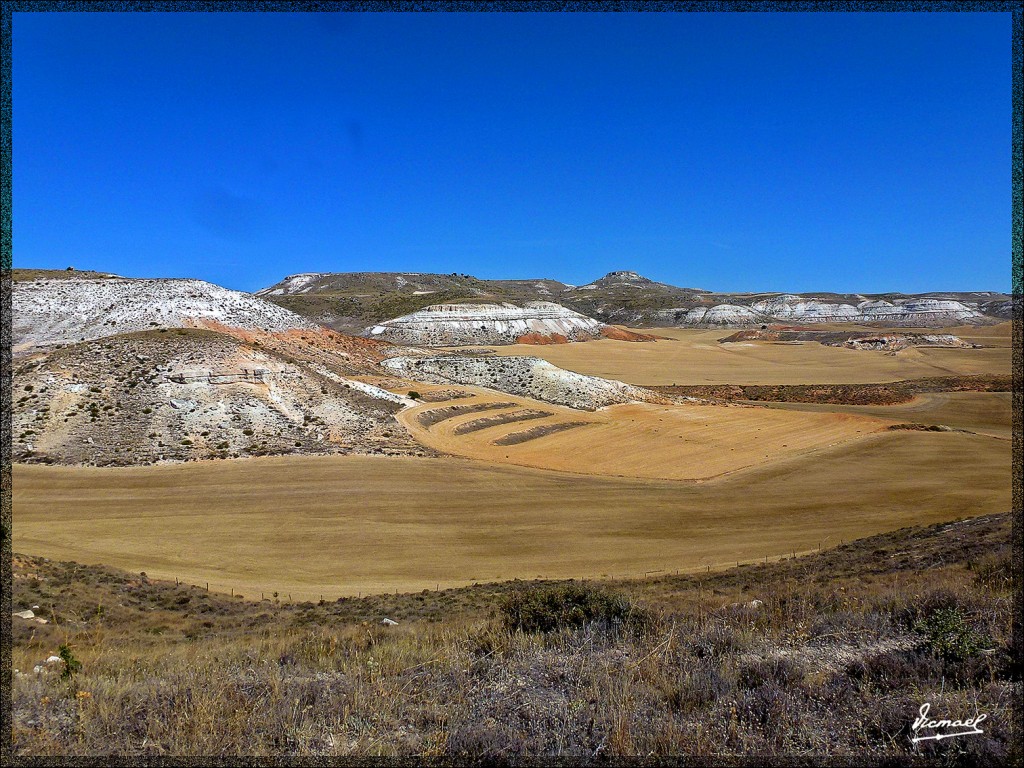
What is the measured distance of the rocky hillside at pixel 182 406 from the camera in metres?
28.6

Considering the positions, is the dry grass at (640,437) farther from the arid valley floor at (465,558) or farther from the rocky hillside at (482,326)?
the rocky hillside at (482,326)

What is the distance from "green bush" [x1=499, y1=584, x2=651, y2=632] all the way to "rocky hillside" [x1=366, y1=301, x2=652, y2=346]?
88.1 metres

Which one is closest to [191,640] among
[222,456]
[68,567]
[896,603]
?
[68,567]

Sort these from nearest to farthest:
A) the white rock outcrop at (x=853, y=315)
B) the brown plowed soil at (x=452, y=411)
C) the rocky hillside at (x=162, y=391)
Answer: the rocky hillside at (x=162, y=391), the brown plowed soil at (x=452, y=411), the white rock outcrop at (x=853, y=315)

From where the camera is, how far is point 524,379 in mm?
51750

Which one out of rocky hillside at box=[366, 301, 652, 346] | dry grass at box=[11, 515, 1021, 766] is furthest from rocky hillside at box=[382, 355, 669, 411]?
rocky hillside at box=[366, 301, 652, 346]

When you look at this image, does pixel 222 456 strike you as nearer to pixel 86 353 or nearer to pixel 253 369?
pixel 253 369

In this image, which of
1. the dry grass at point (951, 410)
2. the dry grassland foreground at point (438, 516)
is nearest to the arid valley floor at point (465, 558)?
the dry grassland foreground at point (438, 516)

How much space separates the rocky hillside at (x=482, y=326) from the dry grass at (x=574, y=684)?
88.7 metres

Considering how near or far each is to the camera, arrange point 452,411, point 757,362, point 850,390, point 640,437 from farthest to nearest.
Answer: point 757,362 < point 850,390 < point 452,411 < point 640,437

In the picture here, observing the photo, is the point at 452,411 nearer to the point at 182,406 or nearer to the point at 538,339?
the point at 182,406

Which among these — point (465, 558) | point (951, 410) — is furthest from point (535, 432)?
point (951, 410)

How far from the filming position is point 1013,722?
4.90 m

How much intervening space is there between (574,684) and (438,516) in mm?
17006
